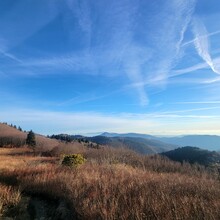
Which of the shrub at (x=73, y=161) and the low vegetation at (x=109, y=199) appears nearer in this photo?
the low vegetation at (x=109, y=199)

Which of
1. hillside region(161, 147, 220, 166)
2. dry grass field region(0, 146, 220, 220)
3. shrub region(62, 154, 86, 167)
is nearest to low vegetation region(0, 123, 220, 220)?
dry grass field region(0, 146, 220, 220)

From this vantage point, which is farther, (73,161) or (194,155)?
(194,155)

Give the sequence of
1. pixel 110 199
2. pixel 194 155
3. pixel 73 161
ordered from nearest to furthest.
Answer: pixel 110 199 → pixel 73 161 → pixel 194 155

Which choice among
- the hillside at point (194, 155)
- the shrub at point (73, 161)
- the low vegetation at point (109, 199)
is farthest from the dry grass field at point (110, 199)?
the hillside at point (194, 155)

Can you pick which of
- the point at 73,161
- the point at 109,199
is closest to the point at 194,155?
the point at 73,161

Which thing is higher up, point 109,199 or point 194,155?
point 194,155

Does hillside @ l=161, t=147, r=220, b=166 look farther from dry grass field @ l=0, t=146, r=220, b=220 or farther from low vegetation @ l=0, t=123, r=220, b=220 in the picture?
dry grass field @ l=0, t=146, r=220, b=220

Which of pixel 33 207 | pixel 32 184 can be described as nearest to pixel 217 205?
pixel 33 207

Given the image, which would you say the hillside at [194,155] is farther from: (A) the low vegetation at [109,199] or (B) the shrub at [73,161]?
(A) the low vegetation at [109,199]

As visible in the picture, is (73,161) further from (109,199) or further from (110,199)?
(109,199)

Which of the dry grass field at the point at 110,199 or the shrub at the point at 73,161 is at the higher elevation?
the shrub at the point at 73,161

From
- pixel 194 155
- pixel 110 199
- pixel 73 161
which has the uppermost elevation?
pixel 194 155

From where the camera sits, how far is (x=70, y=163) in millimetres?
18203

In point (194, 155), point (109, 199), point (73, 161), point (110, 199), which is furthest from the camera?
point (194, 155)
